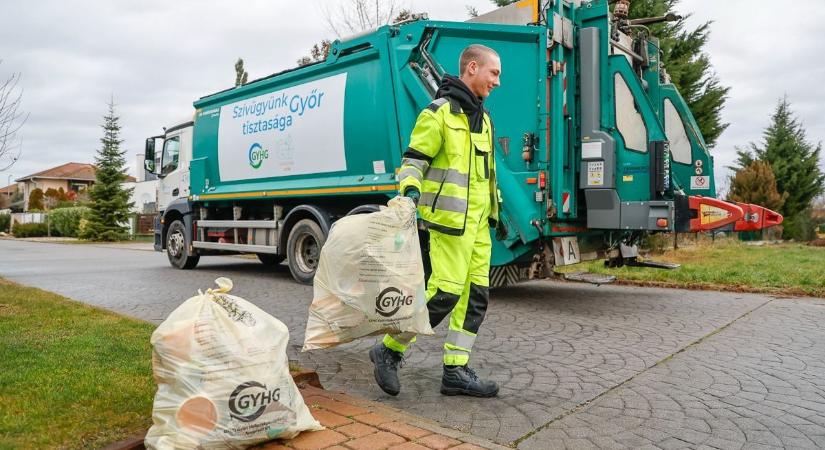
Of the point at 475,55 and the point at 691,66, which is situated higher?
the point at 691,66

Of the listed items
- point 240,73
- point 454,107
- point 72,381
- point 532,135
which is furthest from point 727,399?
point 240,73

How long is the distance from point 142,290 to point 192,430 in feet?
21.4

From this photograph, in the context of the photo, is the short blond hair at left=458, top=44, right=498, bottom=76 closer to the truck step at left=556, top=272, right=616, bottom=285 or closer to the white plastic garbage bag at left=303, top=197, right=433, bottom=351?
the white plastic garbage bag at left=303, top=197, right=433, bottom=351

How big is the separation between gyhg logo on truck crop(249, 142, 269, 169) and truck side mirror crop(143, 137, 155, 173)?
3492 millimetres

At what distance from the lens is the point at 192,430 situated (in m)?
2.38

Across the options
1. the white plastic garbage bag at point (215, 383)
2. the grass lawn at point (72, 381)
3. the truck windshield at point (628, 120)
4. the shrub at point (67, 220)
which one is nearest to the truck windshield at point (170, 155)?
the grass lawn at point (72, 381)

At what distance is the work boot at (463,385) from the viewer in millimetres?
3398

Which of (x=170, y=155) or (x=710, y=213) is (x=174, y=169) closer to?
(x=170, y=155)

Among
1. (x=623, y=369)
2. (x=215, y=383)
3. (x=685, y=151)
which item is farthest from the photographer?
(x=685, y=151)

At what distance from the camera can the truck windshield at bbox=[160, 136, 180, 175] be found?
11836mm

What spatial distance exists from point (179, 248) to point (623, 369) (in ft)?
30.9

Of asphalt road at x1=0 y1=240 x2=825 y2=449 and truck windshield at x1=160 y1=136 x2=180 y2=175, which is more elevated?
truck windshield at x1=160 y1=136 x2=180 y2=175

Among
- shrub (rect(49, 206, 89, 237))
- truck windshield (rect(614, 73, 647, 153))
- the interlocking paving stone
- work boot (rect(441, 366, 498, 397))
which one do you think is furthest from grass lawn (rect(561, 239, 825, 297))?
shrub (rect(49, 206, 89, 237))

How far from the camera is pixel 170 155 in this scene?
11969 millimetres
